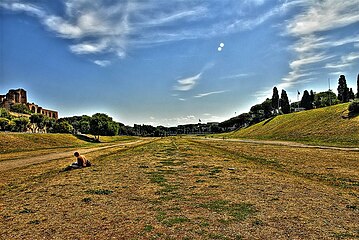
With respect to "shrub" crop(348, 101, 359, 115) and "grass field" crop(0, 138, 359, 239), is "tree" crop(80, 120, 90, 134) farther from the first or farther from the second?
"grass field" crop(0, 138, 359, 239)

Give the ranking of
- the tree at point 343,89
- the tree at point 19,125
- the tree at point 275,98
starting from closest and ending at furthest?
1. the tree at point 19,125
2. the tree at point 343,89
3. the tree at point 275,98

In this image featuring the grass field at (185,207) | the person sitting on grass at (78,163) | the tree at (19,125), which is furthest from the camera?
the tree at (19,125)

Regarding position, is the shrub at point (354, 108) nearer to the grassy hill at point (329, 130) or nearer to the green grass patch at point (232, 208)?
the grassy hill at point (329, 130)

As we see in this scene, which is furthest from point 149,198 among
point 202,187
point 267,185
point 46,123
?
point 46,123

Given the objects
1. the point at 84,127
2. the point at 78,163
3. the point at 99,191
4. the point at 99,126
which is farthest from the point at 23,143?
the point at 84,127

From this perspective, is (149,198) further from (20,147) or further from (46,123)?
(46,123)

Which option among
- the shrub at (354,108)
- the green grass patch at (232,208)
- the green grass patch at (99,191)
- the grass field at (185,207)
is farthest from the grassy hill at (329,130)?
the green grass patch at (99,191)

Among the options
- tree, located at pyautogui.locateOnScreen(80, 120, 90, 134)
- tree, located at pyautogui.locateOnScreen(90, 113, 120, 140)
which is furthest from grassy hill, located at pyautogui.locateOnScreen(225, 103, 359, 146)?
tree, located at pyautogui.locateOnScreen(80, 120, 90, 134)

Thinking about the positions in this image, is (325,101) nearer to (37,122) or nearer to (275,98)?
(275,98)

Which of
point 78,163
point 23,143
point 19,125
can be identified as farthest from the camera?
point 19,125

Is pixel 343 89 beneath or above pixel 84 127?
above

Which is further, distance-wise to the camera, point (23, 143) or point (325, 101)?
point (325, 101)

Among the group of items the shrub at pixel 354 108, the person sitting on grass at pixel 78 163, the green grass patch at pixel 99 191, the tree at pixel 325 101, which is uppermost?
the tree at pixel 325 101

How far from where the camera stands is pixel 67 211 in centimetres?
1067
